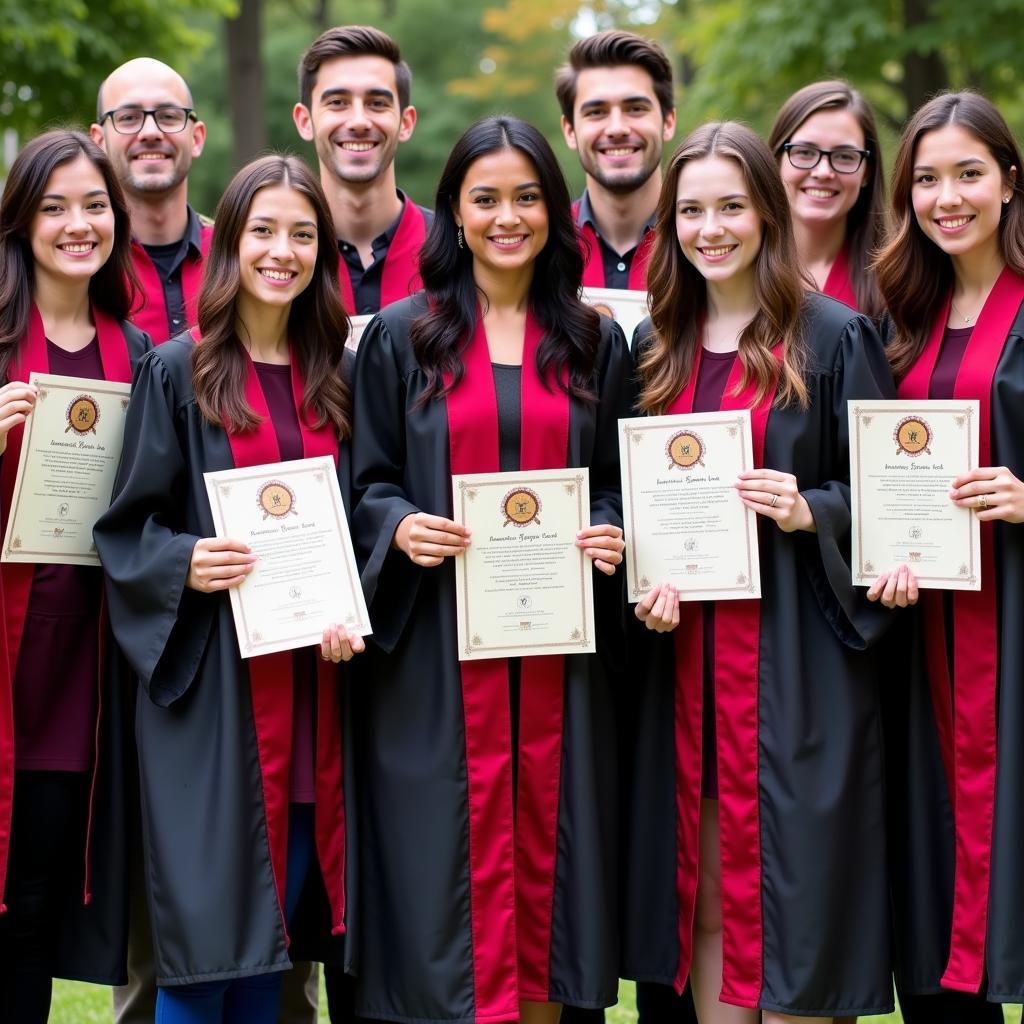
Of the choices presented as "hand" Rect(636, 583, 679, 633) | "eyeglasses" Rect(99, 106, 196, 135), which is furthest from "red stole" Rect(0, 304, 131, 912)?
"hand" Rect(636, 583, 679, 633)

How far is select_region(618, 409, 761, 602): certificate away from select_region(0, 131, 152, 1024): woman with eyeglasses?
166cm

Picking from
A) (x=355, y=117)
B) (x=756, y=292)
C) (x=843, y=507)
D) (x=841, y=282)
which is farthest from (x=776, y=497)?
(x=355, y=117)

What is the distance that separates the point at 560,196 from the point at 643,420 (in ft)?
2.59

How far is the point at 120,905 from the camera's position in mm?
4648

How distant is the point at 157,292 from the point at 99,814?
6.59 feet

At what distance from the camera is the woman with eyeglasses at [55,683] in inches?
178

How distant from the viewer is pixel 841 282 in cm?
550

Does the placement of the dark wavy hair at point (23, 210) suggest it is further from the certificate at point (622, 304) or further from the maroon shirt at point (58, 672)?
the certificate at point (622, 304)

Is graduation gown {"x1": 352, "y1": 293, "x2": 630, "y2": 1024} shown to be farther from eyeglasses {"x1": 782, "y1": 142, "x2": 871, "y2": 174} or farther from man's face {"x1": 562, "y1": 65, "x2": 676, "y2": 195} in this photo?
man's face {"x1": 562, "y1": 65, "x2": 676, "y2": 195}

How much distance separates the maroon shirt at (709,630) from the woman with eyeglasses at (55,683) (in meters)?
1.80

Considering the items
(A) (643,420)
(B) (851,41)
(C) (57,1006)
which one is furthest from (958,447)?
(B) (851,41)

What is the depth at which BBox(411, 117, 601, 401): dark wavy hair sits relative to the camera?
15.0 feet

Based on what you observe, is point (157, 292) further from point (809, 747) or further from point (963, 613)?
point (963, 613)

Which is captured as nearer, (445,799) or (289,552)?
(289,552)
